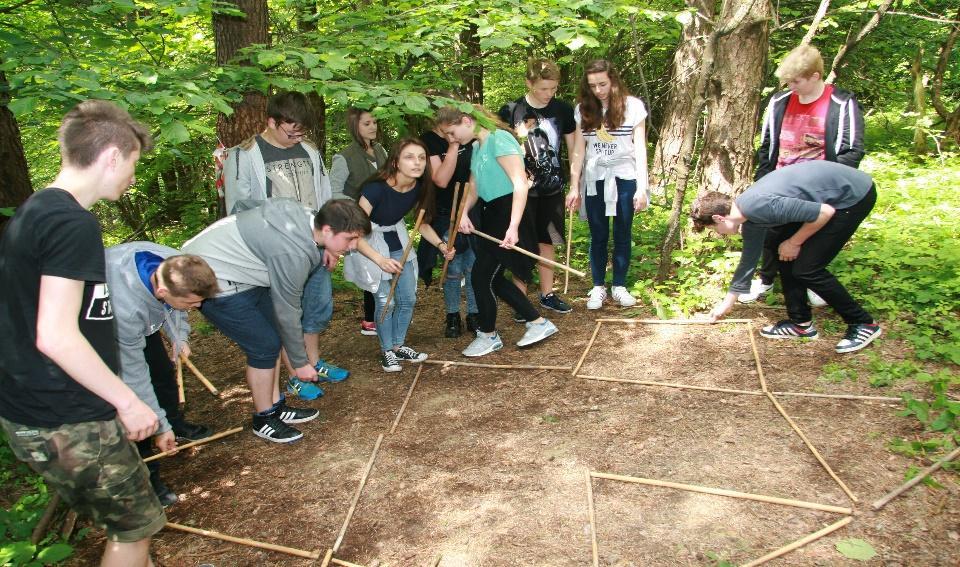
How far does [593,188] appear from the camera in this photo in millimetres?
4871

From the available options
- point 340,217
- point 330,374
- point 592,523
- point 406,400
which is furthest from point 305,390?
point 592,523

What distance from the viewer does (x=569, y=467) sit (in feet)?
10.5

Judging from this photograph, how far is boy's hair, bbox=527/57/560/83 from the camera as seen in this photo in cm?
440

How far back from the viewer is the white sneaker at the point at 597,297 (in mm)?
5145

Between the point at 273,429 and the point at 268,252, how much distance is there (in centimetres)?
117

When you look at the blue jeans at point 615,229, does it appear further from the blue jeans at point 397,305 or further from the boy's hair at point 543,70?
the blue jeans at point 397,305

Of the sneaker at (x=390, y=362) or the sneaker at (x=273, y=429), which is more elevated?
the sneaker at (x=390, y=362)

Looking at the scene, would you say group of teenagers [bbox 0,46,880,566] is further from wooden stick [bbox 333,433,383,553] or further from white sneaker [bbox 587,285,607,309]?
wooden stick [bbox 333,433,383,553]

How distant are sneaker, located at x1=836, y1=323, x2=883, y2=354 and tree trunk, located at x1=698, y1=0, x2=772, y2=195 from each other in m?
1.92

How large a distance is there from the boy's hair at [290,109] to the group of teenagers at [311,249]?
0.01 meters

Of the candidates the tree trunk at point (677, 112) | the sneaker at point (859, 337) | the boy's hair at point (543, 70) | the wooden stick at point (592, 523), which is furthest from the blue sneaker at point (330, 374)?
the tree trunk at point (677, 112)

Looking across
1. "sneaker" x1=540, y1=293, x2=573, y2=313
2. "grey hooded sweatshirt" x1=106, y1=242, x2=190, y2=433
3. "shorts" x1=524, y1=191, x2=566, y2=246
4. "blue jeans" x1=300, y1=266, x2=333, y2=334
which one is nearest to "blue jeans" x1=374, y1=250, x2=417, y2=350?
"blue jeans" x1=300, y1=266, x2=333, y2=334

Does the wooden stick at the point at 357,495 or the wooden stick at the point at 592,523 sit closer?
the wooden stick at the point at 592,523

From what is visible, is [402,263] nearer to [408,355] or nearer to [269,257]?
[408,355]
